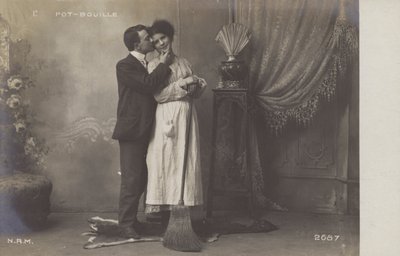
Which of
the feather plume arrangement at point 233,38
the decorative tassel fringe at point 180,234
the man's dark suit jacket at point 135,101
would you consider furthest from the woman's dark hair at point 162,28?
the decorative tassel fringe at point 180,234

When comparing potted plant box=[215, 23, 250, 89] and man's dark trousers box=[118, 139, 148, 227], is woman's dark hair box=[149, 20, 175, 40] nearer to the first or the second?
potted plant box=[215, 23, 250, 89]

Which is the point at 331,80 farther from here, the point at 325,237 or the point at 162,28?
the point at 162,28

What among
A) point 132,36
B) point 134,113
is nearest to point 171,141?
point 134,113

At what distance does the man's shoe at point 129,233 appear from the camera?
9.91ft

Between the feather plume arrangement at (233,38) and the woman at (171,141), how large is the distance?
14.8 inches

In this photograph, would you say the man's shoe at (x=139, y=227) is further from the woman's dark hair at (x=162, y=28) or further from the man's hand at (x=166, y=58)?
the woman's dark hair at (x=162, y=28)

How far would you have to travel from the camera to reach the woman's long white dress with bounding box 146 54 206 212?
3016 millimetres

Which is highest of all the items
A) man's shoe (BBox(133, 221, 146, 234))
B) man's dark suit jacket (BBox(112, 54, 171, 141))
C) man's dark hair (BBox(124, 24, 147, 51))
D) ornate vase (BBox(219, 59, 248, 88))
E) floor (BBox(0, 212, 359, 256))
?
man's dark hair (BBox(124, 24, 147, 51))

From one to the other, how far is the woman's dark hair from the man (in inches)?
1.7

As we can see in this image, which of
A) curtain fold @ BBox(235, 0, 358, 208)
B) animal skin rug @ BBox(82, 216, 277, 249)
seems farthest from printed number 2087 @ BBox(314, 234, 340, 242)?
curtain fold @ BBox(235, 0, 358, 208)

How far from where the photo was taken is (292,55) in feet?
10.5

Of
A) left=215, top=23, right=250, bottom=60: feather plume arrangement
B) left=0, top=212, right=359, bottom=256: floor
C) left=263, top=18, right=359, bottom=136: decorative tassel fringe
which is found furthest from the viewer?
left=215, top=23, right=250, bottom=60: feather plume arrangement

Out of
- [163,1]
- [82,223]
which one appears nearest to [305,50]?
[163,1]

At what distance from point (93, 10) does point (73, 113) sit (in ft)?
1.96
